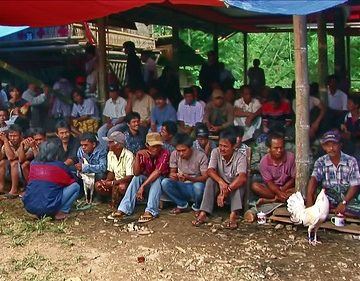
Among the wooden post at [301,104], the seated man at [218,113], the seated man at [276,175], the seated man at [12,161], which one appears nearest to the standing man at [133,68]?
the seated man at [218,113]

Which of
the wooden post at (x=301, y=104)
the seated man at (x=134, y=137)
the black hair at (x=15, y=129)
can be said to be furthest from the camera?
the black hair at (x=15, y=129)

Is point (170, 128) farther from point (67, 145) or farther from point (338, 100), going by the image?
point (338, 100)

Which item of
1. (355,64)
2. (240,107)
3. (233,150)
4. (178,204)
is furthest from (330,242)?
(355,64)

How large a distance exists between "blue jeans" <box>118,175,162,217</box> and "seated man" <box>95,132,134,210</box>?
18cm

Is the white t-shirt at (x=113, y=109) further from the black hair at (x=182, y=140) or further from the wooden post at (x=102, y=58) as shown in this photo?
the black hair at (x=182, y=140)

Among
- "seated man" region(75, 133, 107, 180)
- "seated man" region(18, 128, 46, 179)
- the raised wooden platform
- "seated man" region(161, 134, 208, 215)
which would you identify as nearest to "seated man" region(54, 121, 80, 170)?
"seated man" region(75, 133, 107, 180)

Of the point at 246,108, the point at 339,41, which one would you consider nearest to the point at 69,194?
the point at 246,108

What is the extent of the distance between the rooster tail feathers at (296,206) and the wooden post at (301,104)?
274 mm

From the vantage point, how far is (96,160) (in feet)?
23.5

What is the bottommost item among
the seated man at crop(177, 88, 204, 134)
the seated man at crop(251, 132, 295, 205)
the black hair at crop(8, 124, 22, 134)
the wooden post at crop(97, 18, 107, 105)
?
the seated man at crop(251, 132, 295, 205)

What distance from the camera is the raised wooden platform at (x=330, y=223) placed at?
5.68m

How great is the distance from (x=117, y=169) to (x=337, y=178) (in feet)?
8.59

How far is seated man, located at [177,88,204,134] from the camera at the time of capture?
8805 mm

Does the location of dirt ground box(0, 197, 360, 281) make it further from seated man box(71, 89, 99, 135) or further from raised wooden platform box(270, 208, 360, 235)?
seated man box(71, 89, 99, 135)
